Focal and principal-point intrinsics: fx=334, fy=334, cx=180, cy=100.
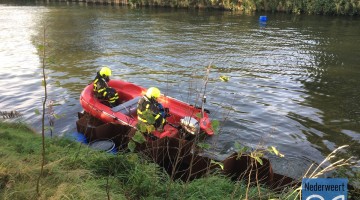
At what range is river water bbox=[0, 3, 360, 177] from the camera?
8750mm

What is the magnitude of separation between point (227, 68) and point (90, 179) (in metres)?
10.2

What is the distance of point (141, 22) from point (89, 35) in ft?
17.9

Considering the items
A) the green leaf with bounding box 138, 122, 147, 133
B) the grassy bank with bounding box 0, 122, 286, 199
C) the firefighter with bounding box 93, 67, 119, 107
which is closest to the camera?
the green leaf with bounding box 138, 122, 147, 133

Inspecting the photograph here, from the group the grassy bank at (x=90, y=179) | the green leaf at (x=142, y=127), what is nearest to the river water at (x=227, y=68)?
the green leaf at (x=142, y=127)

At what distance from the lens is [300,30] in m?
21.4

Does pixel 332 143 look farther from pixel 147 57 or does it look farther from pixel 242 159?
pixel 147 57

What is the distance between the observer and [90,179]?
4.70m

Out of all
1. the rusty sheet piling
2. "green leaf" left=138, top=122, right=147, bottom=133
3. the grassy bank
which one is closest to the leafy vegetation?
the rusty sheet piling

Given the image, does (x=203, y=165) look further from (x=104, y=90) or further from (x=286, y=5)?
(x=286, y=5)

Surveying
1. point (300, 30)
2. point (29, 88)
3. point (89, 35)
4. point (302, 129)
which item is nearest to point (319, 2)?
point (300, 30)

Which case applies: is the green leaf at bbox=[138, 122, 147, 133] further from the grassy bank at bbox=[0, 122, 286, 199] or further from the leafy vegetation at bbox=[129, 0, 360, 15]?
the leafy vegetation at bbox=[129, 0, 360, 15]

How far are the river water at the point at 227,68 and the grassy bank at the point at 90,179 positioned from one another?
888mm

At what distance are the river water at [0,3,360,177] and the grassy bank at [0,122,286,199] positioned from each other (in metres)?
0.89

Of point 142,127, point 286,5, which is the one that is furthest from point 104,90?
point 286,5
